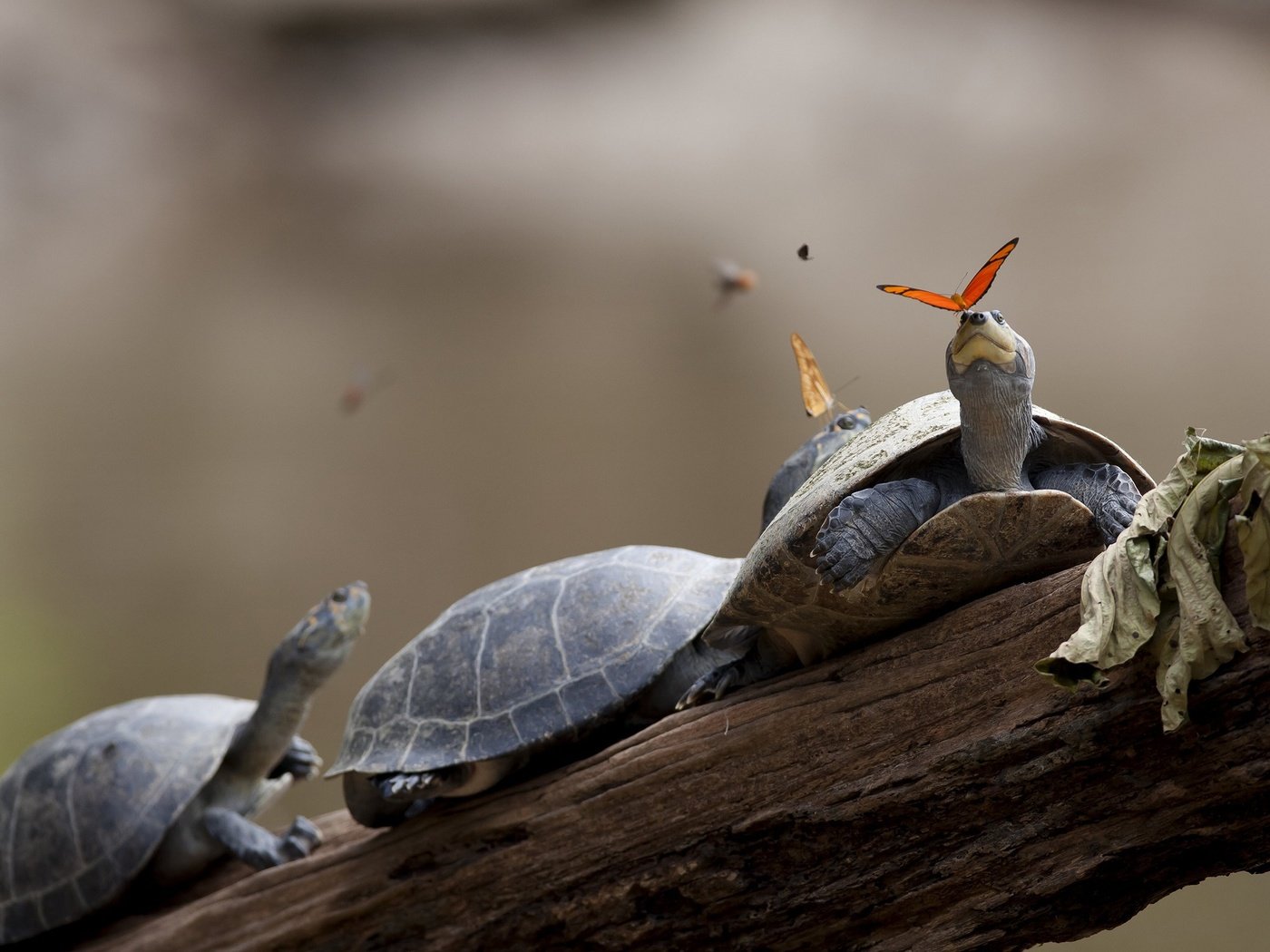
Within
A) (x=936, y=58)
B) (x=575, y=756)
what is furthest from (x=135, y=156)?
(x=575, y=756)

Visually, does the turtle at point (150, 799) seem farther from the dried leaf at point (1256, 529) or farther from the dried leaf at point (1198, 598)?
the dried leaf at point (1256, 529)

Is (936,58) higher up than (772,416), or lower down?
higher up

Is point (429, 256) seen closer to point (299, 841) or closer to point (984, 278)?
point (299, 841)

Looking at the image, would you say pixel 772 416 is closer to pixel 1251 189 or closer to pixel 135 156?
pixel 1251 189

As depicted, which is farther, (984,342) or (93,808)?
(93,808)

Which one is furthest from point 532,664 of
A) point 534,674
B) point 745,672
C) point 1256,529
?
point 1256,529

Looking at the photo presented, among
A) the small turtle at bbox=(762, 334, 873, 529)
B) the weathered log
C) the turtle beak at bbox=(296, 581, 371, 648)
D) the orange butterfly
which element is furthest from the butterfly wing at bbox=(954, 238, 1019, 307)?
the turtle beak at bbox=(296, 581, 371, 648)
